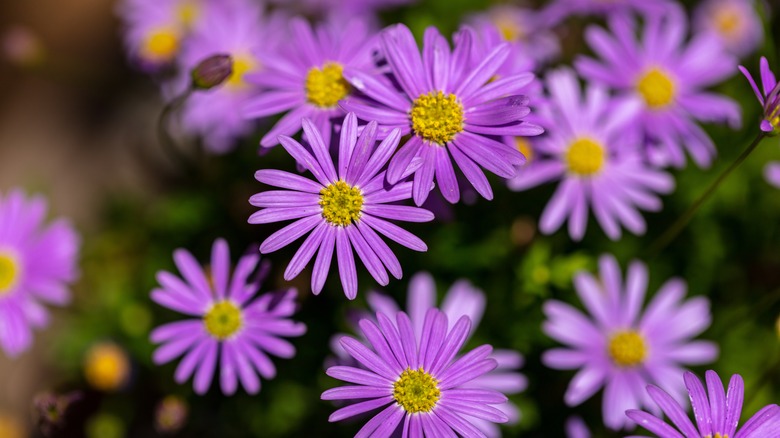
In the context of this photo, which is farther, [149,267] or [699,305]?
[149,267]

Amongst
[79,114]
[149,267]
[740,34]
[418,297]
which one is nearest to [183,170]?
[149,267]

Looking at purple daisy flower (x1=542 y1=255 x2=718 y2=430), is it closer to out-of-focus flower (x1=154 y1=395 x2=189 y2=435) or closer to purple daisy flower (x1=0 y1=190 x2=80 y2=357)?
out-of-focus flower (x1=154 y1=395 x2=189 y2=435)

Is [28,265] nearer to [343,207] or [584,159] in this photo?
[343,207]

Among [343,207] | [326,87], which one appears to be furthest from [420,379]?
[326,87]

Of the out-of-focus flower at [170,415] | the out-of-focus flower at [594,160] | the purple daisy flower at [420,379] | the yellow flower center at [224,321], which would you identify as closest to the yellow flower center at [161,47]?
the yellow flower center at [224,321]

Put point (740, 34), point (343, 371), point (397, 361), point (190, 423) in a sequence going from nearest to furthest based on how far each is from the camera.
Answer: point (343, 371)
point (397, 361)
point (190, 423)
point (740, 34)

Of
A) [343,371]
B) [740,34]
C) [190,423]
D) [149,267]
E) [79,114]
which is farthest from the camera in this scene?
[79,114]

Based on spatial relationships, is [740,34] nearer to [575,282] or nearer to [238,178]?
[575,282]
